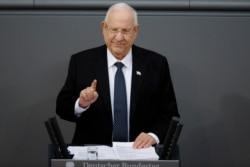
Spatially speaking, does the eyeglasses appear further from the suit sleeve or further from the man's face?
the suit sleeve

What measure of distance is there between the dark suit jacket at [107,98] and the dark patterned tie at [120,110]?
4 cm

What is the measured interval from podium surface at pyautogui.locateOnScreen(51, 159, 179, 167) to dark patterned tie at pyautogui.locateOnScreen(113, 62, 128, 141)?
30.0 inches

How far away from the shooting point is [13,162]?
399cm

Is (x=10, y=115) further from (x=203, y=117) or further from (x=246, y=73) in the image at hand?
(x=246, y=73)

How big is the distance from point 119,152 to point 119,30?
0.75m

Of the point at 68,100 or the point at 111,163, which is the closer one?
the point at 111,163

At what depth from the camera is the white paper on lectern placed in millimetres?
2339

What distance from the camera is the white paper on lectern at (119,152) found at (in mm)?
2339

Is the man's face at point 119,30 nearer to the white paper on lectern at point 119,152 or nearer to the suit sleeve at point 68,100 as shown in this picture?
the suit sleeve at point 68,100

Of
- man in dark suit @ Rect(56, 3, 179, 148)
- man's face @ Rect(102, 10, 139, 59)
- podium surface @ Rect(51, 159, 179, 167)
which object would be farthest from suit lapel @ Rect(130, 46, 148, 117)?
podium surface @ Rect(51, 159, 179, 167)

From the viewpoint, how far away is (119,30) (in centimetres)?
289

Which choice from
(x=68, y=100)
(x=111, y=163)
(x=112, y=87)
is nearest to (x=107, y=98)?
(x=112, y=87)

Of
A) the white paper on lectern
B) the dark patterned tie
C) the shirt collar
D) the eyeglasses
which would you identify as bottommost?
the white paper on lectern

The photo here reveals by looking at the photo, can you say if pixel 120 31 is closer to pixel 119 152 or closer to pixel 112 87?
pixel 112 87
